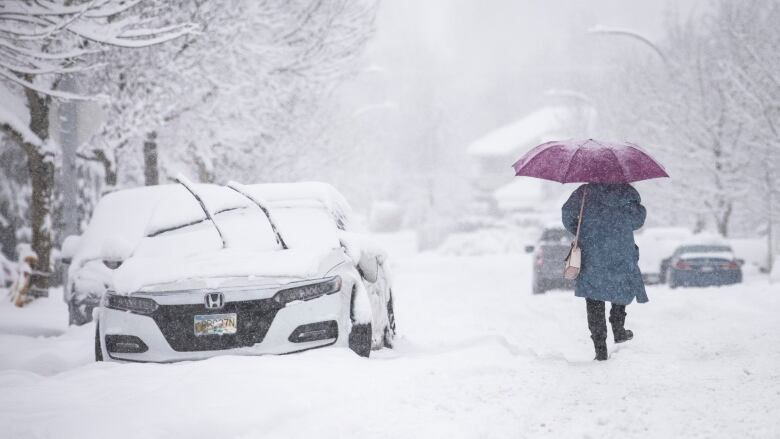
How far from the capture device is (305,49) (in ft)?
44.4

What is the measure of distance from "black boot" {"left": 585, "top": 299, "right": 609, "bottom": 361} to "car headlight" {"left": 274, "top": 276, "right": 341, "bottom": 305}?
233 cm

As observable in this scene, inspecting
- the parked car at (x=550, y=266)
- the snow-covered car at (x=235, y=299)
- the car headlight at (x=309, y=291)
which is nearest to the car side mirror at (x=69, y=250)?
the snow-covered car at (x=235, y=299)

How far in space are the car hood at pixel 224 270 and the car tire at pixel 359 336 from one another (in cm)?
39

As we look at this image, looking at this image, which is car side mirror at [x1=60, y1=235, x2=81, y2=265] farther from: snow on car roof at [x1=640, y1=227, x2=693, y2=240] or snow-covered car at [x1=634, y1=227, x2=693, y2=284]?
snow on car roof at [x1=640, y1=227, x2=693, y2=240]

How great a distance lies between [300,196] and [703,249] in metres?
12.7

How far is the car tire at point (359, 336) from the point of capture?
5.45 m

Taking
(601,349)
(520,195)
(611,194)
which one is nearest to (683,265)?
(601,349)

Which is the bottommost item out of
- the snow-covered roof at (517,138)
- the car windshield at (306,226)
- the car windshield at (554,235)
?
the car windshield at (554,235)

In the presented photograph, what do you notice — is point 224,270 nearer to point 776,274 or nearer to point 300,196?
point 300,196

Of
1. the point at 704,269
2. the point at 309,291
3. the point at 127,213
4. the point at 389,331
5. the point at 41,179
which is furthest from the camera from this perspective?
the point at 704,269

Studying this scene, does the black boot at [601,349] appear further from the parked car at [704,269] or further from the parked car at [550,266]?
the parked car at [704,269]

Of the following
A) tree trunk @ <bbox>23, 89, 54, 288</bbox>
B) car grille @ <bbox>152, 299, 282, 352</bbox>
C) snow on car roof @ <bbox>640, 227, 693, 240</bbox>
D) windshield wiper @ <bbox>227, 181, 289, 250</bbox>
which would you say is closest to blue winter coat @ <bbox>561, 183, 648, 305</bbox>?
windshield wiper @ <bbox>227, 181, 289, 250</bbox>

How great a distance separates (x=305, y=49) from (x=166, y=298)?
9111 mm

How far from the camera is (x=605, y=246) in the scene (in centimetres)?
629
